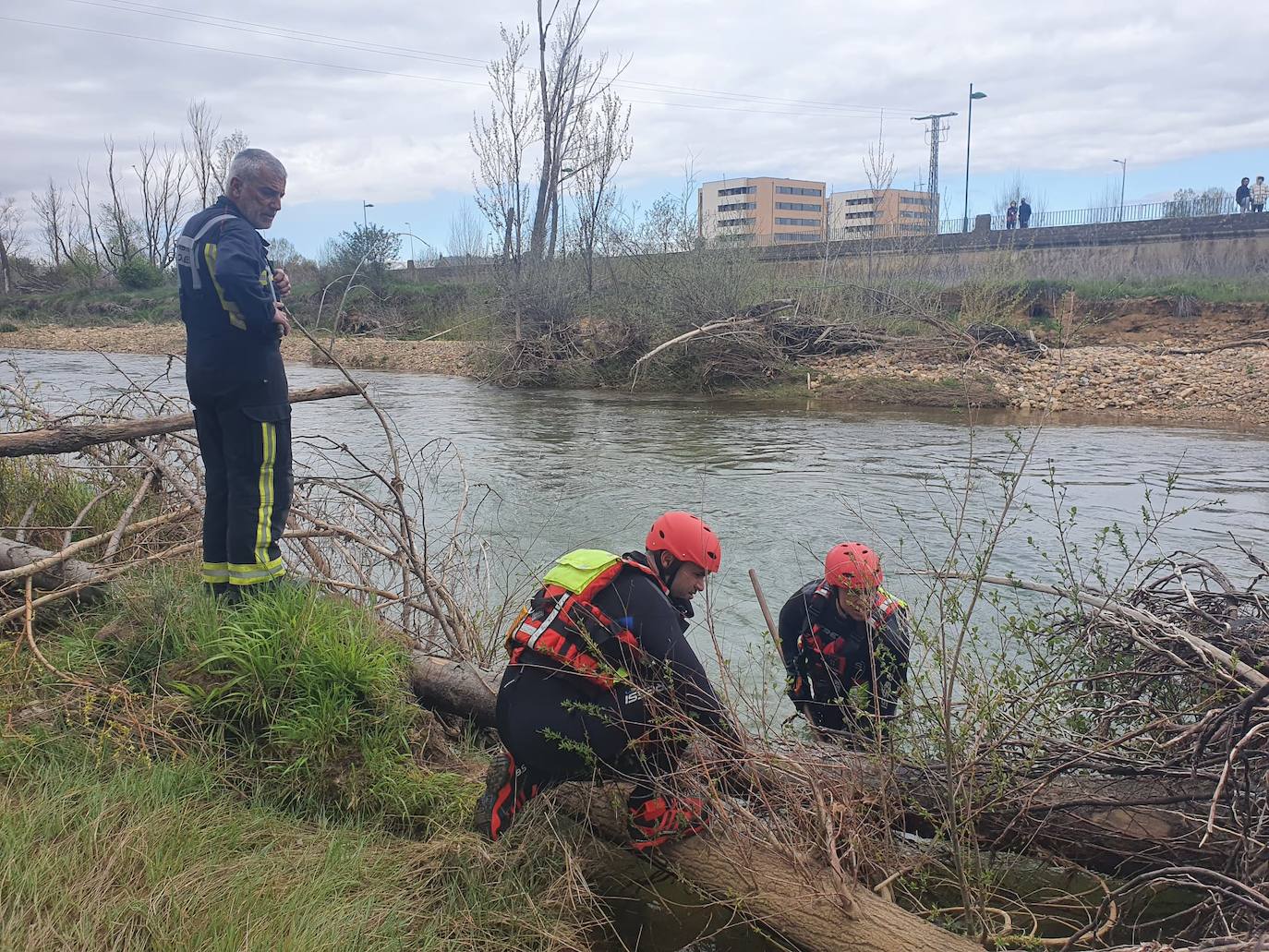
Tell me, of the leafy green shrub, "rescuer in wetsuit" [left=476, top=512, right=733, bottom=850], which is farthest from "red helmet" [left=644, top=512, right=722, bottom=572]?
the leafy green shrub

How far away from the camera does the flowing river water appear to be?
806cm

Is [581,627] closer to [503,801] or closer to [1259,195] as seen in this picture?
[503,801]

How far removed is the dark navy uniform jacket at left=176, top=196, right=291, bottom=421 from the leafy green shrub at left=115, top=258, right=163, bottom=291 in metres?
49.1

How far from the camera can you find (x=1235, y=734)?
3150 mm

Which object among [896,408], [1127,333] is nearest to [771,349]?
[896,408]

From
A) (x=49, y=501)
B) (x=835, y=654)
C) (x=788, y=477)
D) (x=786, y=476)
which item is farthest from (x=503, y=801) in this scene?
(x=786, y=476)

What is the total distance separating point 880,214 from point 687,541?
24.7m

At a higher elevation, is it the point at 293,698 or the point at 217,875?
the point at 293,698

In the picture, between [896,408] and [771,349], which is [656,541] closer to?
[896,408]

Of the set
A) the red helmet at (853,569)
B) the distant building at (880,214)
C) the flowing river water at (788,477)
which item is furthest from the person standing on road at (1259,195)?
the red helmet at (853,569)

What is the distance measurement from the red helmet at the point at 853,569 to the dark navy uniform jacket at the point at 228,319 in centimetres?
264

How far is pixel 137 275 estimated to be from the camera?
156 feet

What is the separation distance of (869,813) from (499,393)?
19818mm

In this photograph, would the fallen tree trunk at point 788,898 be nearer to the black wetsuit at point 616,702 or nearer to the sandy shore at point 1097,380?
the black wetsuit at point 616,702
